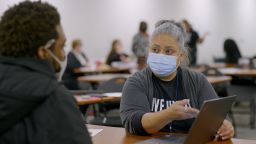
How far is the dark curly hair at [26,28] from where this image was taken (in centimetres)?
128

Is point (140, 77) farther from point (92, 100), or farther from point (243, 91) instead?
point (243, 91)

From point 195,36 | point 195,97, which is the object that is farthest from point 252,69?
point 195,97

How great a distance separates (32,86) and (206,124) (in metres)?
0.87

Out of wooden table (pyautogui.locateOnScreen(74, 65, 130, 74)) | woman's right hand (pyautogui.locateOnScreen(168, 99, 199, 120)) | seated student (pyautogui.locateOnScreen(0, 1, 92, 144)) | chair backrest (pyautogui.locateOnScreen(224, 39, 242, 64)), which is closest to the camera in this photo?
seated student (pyautogui.locateOnScreen(0, 1, 92, 144))

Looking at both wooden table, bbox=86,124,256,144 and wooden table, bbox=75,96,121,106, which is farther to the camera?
wooden table, bbox=75,96,121,106

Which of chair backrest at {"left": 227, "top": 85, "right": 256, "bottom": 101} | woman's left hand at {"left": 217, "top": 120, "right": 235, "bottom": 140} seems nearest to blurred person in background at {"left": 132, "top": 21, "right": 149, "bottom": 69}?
chair backrest at {"left": 227, "top": 85, "right": 256, "bottom": 101}

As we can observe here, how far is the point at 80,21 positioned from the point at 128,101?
7.47 m

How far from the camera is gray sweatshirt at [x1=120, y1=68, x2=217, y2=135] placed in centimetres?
220

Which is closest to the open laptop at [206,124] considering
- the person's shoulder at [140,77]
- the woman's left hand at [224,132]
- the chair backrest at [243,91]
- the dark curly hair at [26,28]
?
the woman's left hand at [224,132]

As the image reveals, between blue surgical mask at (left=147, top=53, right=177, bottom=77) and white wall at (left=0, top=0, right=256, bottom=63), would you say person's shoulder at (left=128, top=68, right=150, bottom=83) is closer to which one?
blue surgical mask at (left=147, top=53, right=177, bottom=77)

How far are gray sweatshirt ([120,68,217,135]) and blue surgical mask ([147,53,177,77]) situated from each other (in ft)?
0.24

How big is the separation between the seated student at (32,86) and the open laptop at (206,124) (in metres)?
0.60

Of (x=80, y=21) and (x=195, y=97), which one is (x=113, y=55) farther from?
(x=195, y=97)

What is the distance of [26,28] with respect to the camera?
127 cm
